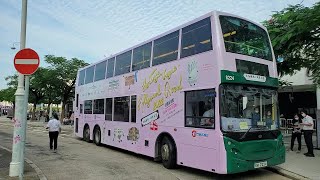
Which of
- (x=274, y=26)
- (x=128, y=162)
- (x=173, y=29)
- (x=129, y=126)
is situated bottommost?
(x=128, y=162)

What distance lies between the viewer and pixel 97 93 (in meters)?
16.9

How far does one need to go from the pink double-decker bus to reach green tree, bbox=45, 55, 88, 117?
30.3m

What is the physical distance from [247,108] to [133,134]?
5257mm

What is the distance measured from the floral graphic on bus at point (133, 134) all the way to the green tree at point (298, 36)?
20.2 ft

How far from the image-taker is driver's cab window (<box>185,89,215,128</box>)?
8961mm

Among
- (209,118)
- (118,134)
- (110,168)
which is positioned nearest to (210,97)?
(209,118)

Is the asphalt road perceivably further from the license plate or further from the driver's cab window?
the driver's cab window

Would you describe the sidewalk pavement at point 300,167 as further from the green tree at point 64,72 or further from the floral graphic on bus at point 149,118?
the green tree at point 64,72

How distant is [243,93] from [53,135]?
30.0 feet

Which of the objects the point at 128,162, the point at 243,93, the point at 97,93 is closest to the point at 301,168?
the point at 243,93

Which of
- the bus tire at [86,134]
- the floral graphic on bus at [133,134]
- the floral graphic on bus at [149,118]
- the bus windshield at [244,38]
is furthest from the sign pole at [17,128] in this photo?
the bus tire at [86,134]

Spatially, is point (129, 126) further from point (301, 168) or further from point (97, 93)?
point (301, 168)

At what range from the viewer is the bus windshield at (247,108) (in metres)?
8.71

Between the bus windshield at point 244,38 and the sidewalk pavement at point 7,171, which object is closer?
the sidewalk pavement at point 7,171
